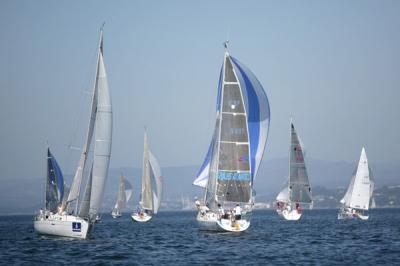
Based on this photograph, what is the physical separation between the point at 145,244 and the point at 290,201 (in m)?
45.5

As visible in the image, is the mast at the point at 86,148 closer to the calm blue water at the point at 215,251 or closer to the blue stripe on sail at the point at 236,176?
the calm blue water at the point at 215,251

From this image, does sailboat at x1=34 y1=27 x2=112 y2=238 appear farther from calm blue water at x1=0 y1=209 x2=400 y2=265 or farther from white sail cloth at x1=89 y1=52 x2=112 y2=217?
calm blue water at x1=0 y1=209 x2=400 y2=265

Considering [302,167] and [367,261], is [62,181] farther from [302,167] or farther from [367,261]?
[302,167]

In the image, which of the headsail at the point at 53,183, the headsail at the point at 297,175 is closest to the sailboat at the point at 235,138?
the headsail at the point at 53,183

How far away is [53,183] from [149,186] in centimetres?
3368

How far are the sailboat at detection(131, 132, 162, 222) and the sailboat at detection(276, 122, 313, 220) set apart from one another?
16.1 meters

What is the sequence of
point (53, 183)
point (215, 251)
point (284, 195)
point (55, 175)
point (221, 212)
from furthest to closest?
point (284, 195) < point (55, 175) < point (53, 183) < point (221, 212) < point (215, 251)

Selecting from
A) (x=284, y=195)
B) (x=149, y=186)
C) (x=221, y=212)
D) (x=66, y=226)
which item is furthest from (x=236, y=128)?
(x=149, y=186)

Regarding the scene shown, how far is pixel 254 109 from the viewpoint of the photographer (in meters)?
55.5

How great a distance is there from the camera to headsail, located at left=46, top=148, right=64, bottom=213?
195 ft

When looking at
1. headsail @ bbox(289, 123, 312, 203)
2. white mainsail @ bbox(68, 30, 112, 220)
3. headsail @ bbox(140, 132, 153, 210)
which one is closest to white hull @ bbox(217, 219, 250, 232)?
white mainsail @ bbox(68, 30, 112, 220)

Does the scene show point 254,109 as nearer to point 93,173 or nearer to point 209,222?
point 209,222

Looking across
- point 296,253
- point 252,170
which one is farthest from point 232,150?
point 296,253

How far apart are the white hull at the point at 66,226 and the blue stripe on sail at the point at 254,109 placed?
14.9m
